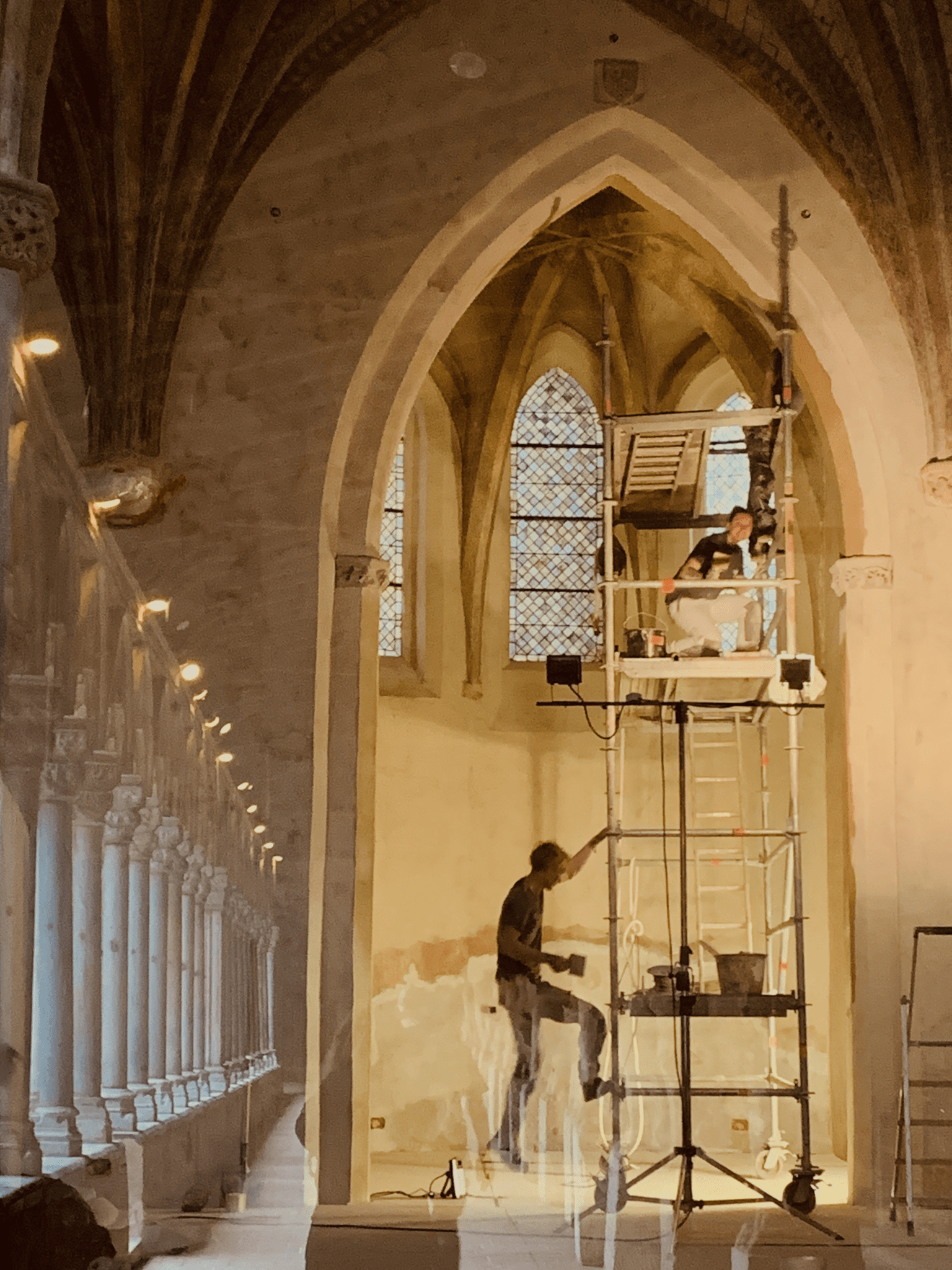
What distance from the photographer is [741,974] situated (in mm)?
9156

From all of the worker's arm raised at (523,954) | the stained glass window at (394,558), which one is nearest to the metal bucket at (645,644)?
the worker's arm raised at (523,954)

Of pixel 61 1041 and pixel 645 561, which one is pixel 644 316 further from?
pixel 61 1041

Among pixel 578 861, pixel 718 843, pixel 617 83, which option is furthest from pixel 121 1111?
pixel 718 843

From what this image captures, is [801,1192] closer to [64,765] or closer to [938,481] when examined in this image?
[938,481]

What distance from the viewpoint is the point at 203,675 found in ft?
31.9

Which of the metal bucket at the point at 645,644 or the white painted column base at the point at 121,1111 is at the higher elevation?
the metal bucket at the point at 645,644

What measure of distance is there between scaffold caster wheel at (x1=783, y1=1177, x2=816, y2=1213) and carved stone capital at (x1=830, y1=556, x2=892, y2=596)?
3.23 m

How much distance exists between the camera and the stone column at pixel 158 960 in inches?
319

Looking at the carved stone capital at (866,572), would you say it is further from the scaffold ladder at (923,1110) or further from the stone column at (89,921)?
the stone column at (89,921)

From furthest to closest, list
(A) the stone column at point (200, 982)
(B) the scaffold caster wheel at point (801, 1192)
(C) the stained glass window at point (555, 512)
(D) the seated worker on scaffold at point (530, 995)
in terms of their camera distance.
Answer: (C) the stained glass window at point (555, 512), (D) the seated worker on scaffold at point (530, 995), (A) the stone column at point (200, 982), (B) the scaffold caster wheel at point (801, 1192)

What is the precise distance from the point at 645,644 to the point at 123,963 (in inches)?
148

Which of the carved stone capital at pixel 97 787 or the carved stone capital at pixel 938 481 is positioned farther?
the carved stone capital at pixel 938 481

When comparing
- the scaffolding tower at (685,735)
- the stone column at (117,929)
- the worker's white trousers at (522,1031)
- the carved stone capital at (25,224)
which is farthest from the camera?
the worker's white trousers at (522,1031)

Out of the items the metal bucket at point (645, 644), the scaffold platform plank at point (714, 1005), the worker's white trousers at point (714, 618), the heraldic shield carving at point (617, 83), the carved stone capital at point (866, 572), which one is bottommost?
the scaffold platform plank at point (714, 1005)
